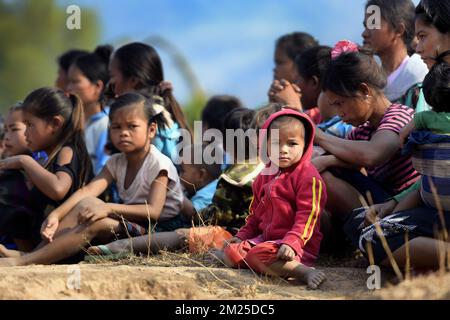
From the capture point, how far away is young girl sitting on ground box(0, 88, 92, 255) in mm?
6480

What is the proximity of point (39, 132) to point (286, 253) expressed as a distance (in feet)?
9.22

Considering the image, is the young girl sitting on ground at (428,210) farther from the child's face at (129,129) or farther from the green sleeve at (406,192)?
the child's face at (129,129)

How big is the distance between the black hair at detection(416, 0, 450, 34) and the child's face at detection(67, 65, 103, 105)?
4618 mm

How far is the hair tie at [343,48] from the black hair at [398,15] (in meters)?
0.72

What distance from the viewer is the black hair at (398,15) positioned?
6.71 meters

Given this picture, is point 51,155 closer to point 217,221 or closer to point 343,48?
point 217,221

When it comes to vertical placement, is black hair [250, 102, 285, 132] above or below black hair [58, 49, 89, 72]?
below

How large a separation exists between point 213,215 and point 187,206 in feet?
1.46

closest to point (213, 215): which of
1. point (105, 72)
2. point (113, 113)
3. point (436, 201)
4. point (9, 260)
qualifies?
point (113, 113)

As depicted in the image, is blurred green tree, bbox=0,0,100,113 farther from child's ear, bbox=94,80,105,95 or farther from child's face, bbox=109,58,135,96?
child's face, bbox=109,58,135,96

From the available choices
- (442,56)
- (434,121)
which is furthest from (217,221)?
(442,56)

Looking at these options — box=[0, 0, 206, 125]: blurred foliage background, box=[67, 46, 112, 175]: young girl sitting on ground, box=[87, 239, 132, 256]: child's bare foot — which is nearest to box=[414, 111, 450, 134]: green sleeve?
box=[87, 239, 132, 256]: child's bare foot

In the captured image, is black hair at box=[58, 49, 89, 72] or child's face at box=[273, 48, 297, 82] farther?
black hair at box=[58, 49, 89, 72]

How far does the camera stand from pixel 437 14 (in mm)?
5184
